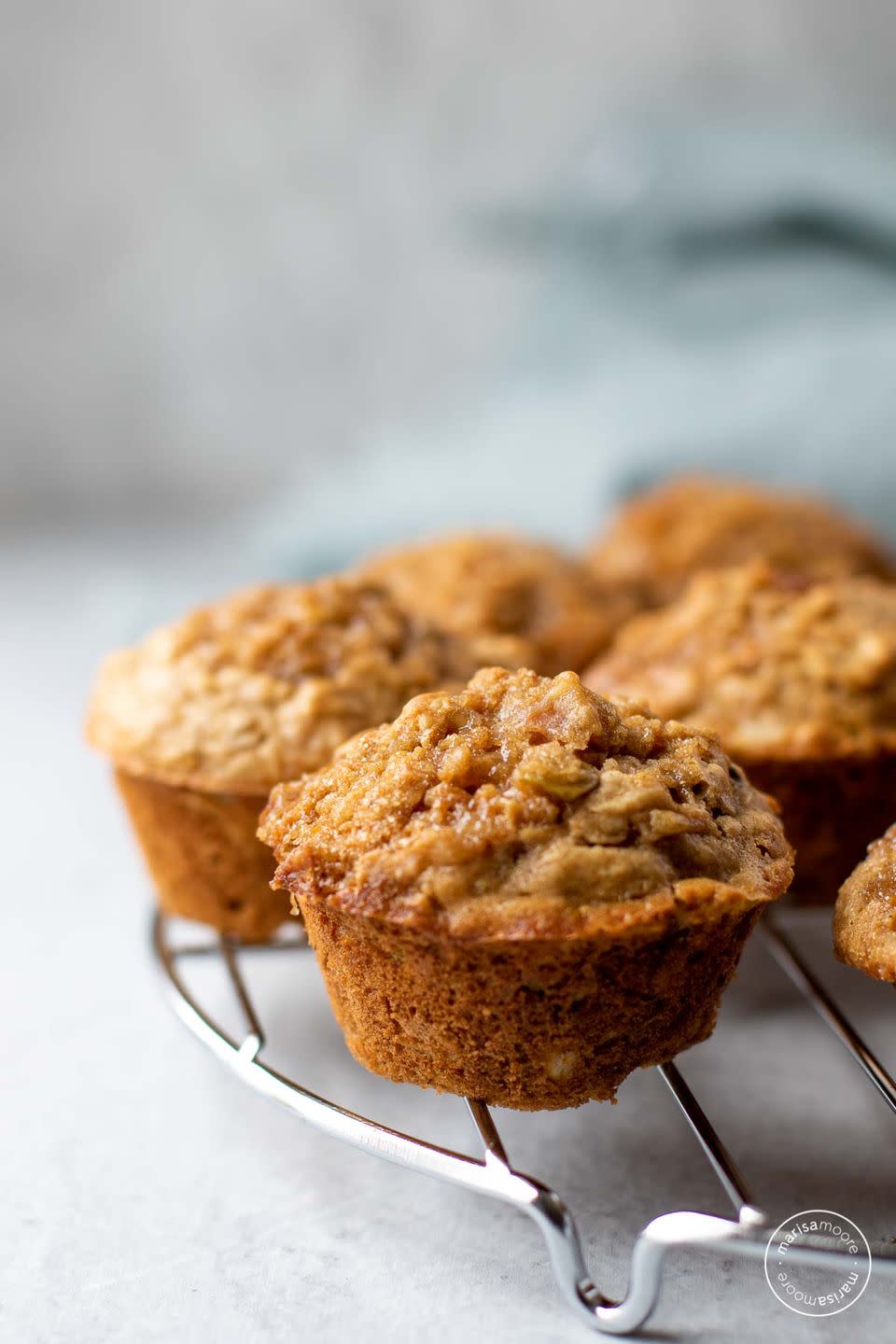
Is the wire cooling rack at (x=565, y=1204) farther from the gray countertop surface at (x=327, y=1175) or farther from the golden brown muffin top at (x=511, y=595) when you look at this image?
the golden brown muffin top at (x=511, y=595)

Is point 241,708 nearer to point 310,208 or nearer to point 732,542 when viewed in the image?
point 732,542

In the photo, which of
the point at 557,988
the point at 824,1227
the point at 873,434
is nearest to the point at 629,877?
the point at 557,988

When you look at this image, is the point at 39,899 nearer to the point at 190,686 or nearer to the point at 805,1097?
the point at 190,686

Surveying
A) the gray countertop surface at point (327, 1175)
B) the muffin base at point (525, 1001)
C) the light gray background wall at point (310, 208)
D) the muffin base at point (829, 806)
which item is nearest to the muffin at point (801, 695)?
the muffin base at point (829, 806)

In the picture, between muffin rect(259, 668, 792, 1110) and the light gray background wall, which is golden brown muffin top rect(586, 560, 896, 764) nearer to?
muffin rect(259, 668, 792, 1110)

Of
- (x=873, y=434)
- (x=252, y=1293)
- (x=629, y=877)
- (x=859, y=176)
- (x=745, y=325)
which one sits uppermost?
(x=859, y=176)
